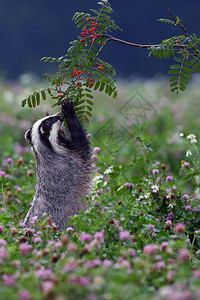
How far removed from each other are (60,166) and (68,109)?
20.2 inches

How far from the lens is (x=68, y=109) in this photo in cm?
415

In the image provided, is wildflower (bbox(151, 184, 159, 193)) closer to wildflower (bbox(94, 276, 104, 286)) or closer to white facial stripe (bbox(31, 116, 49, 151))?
white facial stripe (bbox(31, 116, 49, 151))

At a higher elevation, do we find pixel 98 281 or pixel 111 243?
pixel 111 243

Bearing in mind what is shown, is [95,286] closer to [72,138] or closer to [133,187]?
[133,187]

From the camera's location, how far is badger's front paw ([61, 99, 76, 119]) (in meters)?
4.12

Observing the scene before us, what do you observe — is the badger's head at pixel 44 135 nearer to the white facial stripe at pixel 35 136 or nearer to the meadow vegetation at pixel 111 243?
the white facial stripe at pixel 35 136

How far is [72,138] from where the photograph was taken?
4.30 meters

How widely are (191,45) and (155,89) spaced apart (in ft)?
25.3

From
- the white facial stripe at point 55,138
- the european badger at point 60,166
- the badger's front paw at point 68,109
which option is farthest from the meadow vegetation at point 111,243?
the badger's front paw at point 68,109

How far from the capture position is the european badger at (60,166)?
12.6 ft

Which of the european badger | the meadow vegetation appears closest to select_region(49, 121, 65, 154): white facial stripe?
the european badger

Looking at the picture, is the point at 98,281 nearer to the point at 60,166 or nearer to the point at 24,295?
the point at 24,295

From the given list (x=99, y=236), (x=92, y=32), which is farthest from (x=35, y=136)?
(x=99, y=236)

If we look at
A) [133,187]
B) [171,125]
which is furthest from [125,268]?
[171,125]
